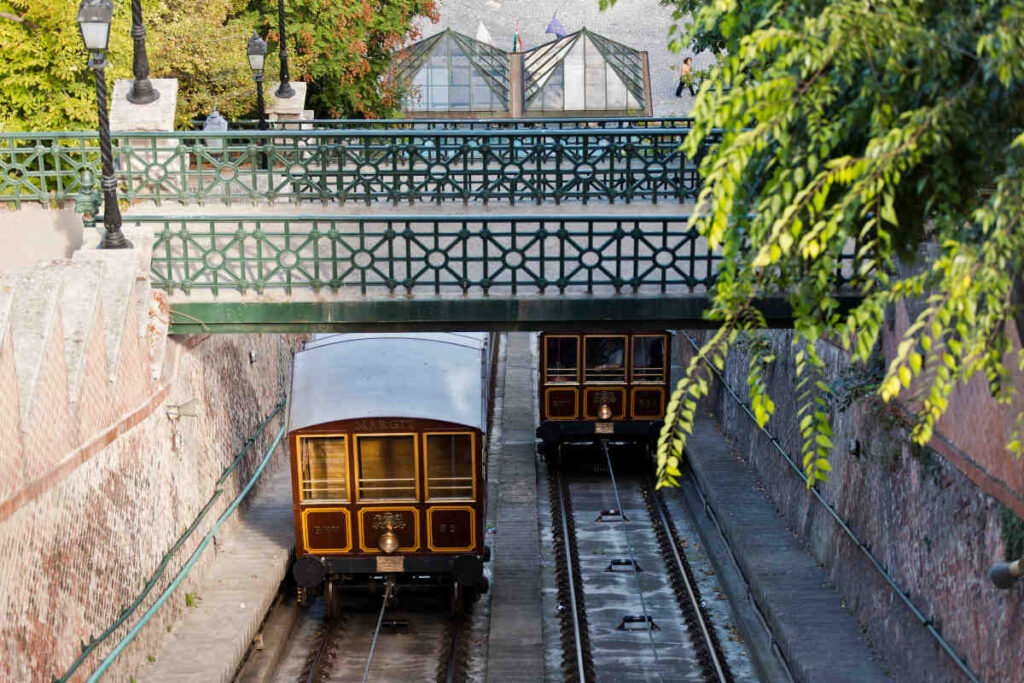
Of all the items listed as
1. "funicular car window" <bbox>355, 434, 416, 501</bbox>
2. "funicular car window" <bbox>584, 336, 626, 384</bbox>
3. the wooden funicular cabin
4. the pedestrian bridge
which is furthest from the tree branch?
"funicular car window" <bbox>584, 336, 626, 384</bbox>

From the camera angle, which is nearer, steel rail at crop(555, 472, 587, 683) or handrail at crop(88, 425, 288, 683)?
handrail at crop(88, 425, 288, 683)

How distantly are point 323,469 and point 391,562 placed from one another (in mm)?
1331

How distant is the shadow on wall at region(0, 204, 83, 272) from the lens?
16.6m

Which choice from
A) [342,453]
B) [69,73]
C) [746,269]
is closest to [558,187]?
[342,453]

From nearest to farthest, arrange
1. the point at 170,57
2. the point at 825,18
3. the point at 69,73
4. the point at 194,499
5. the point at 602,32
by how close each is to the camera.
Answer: the point at 825,18, the point at 194,499, the point at 69,73, the point at 170,57, the point at 602,32

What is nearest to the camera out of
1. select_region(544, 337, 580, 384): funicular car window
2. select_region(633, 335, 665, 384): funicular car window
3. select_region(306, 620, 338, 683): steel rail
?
select_region(306, 620, 338, 683): steel rail

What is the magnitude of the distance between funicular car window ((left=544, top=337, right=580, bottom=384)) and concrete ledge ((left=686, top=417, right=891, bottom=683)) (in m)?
2.60

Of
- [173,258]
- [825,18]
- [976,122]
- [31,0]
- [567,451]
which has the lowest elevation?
[567,451]

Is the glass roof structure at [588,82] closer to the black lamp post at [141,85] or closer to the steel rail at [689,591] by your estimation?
the steel rail at [689,591]

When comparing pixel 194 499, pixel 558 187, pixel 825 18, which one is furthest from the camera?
pixel 558 187

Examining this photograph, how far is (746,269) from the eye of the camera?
6602 mm

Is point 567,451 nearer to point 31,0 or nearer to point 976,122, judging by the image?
point 31,0

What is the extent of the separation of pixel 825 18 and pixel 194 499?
37.2 ft

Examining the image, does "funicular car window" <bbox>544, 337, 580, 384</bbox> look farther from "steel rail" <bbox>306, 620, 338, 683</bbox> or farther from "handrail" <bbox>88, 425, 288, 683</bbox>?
"steel rail" <bbox>306, 620, 338, 683</bbox>
